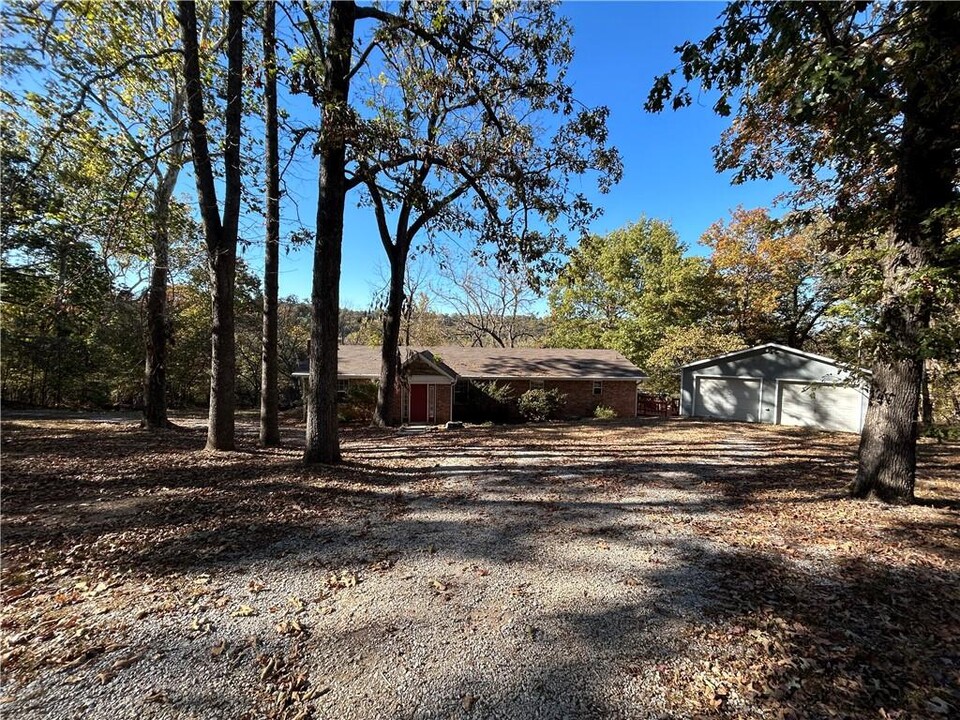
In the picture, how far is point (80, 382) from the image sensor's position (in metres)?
20.1

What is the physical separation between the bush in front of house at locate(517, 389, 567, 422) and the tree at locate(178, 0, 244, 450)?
1346cm

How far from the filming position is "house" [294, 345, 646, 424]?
19672 mm

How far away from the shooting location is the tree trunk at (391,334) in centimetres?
1514

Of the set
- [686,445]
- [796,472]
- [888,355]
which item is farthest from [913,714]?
[686,445]

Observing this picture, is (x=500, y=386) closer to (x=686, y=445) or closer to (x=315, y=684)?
(x=686, y=445)

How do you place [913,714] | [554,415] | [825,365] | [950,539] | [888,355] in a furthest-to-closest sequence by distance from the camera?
[554,415] → [825,365] → [888,355] → [950,539] → [913,714]

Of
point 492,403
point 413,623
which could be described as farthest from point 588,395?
point 413,623

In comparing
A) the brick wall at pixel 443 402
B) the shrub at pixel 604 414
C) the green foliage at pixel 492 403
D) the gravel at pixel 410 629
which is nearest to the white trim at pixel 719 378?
the shrub at pixel 604 414

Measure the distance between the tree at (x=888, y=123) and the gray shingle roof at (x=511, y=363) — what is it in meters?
15.9

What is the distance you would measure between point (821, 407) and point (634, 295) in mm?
13959

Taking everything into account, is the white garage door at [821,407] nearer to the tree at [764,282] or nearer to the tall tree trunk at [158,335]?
the tree at [764,282]

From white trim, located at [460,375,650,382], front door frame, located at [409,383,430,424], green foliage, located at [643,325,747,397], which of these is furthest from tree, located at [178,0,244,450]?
green foliage, located at [643,325,747,397]

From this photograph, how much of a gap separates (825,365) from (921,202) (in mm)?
13838

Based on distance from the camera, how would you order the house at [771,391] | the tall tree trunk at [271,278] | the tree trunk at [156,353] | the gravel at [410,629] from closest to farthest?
the gravel at [410,629] → the tall tree trunk at [271,278] → the tree trunk at [156,353] → the house at [771,391]
